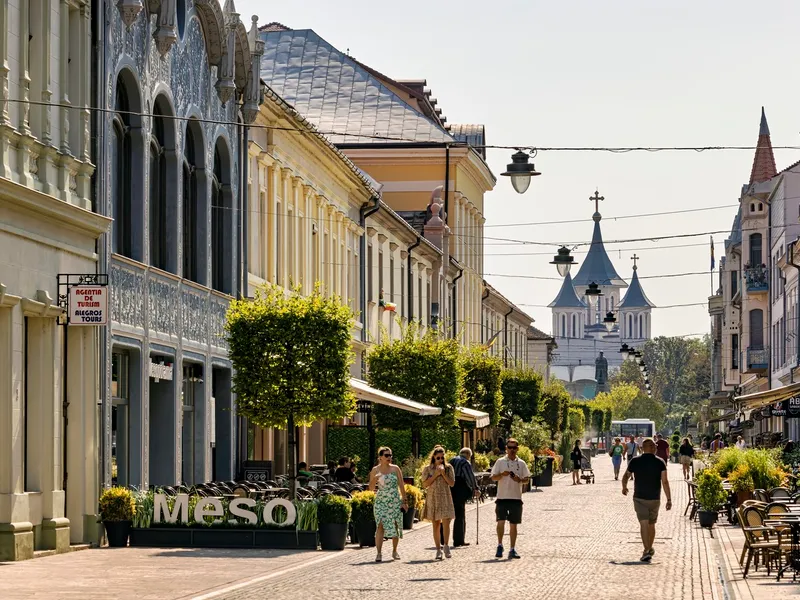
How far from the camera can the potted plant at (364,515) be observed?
2420 centimetres

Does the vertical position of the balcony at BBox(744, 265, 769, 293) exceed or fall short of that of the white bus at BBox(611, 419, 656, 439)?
it exceeds it

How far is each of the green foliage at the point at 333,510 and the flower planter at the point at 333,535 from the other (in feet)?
0.26

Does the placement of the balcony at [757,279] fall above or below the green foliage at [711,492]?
above

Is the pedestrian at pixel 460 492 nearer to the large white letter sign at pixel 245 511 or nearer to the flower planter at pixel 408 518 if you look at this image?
the large white letter sign at pixel 245 511

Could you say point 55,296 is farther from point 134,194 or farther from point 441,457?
point 441,457

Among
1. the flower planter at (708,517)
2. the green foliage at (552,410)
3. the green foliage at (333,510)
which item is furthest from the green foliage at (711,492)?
the green foliage at (552,410)

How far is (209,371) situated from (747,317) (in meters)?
50.3

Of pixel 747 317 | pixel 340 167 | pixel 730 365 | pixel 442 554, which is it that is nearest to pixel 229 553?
pixel 442 554

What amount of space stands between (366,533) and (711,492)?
8018 millimetres

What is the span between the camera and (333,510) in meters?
23.5

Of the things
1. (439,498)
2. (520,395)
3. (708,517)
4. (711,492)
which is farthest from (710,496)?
(520,395)

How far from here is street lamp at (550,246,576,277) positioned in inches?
1789

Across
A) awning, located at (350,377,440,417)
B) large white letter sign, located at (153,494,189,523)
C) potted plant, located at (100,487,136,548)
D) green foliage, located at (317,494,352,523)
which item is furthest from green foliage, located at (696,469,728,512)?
potted plant, located at (100,487,136,548)

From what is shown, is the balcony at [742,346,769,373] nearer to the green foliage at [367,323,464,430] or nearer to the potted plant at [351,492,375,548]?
the green foliage at [367,323,464,430]
